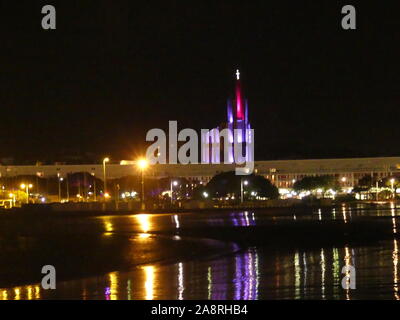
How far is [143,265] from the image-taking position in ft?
74.7

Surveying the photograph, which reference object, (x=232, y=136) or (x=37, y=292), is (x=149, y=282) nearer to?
(x=37, y=292)

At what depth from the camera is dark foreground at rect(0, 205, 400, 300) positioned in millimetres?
16047

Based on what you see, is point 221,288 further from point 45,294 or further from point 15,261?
point 15,261

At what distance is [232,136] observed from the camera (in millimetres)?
181000

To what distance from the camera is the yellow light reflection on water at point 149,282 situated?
15579mm

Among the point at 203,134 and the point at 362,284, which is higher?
the point at 203,134

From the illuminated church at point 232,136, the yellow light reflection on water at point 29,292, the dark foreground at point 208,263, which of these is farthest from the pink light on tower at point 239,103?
the yellow light reflection on water at point 29,292

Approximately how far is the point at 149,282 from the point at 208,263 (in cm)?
483

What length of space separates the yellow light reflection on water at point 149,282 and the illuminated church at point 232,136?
470ft

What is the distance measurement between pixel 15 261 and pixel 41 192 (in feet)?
359

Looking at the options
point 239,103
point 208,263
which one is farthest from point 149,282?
point 239,103
